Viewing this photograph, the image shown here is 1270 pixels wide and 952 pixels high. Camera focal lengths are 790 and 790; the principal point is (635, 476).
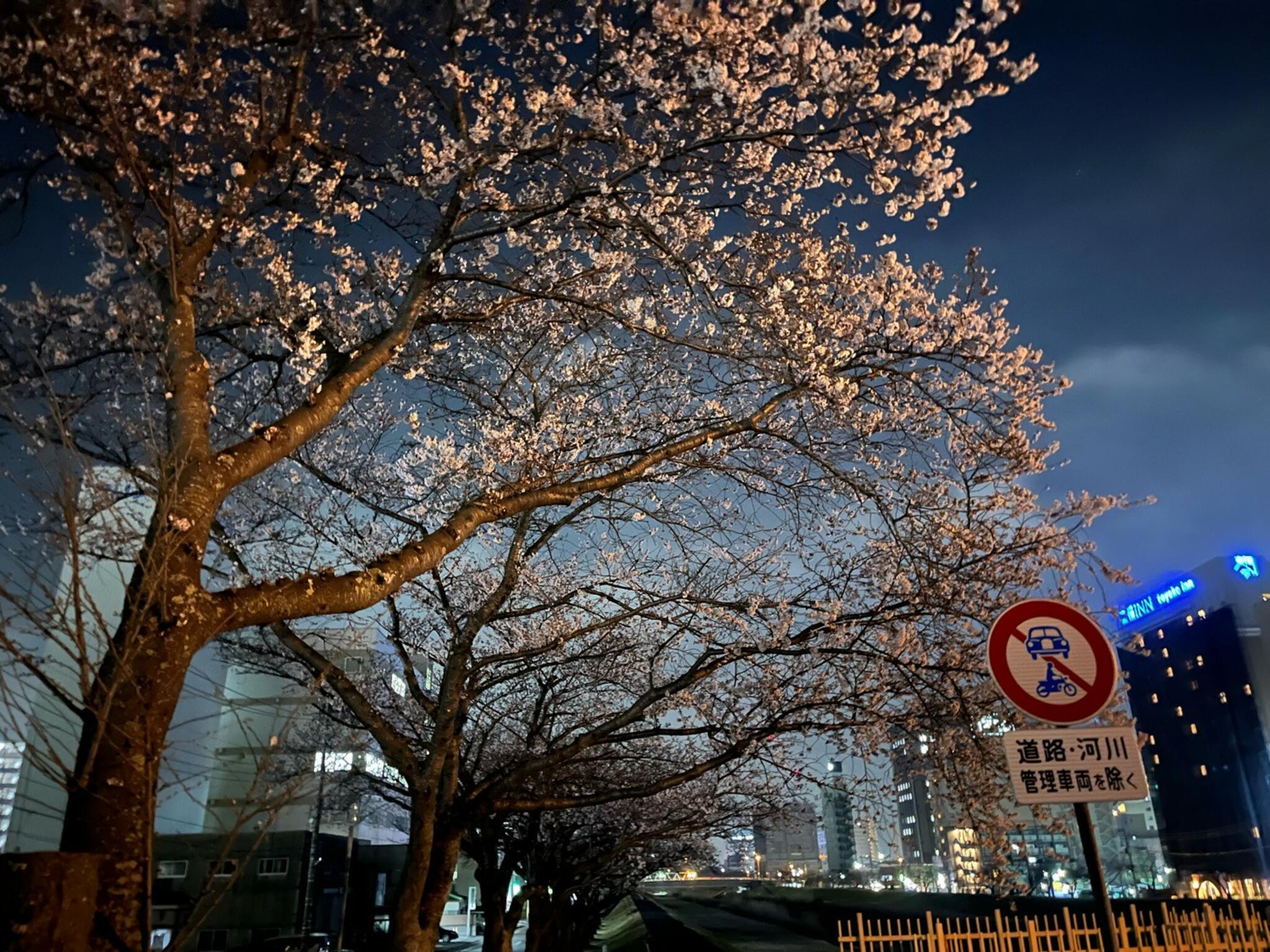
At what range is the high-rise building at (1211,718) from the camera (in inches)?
2479

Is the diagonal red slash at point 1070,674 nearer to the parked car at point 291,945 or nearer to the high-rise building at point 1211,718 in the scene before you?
the parked car at point 291,945

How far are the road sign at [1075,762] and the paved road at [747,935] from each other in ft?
70.7

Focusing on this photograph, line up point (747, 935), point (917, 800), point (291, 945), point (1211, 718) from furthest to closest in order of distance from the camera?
point (917, 800), point (1211, 718), point (747, 935), point (291, 945)

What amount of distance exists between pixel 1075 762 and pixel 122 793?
13.5 ft

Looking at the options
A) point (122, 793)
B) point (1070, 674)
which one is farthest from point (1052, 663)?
point (122, 793)

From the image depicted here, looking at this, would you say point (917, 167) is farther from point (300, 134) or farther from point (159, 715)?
point (159, 715)

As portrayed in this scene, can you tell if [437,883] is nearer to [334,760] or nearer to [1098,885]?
[1098,885]

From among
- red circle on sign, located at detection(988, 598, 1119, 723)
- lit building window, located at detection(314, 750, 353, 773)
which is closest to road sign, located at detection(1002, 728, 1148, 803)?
red circle on sign, located at detection(988, 598, 1119, 723)

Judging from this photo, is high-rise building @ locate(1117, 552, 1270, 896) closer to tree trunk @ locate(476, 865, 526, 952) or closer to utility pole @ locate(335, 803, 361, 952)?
utility pole @ locate(335, 803, 361, 952)

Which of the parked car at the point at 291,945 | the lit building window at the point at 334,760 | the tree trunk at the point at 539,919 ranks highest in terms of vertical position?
the lit building window at the point at 334,760

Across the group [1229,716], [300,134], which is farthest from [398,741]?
[1229,716]

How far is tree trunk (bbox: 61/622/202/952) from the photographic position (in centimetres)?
313

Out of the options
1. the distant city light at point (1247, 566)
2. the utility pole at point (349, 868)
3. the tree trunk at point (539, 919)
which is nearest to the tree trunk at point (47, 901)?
the tree trunk at point (539, 919)

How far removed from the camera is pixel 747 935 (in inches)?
1273
